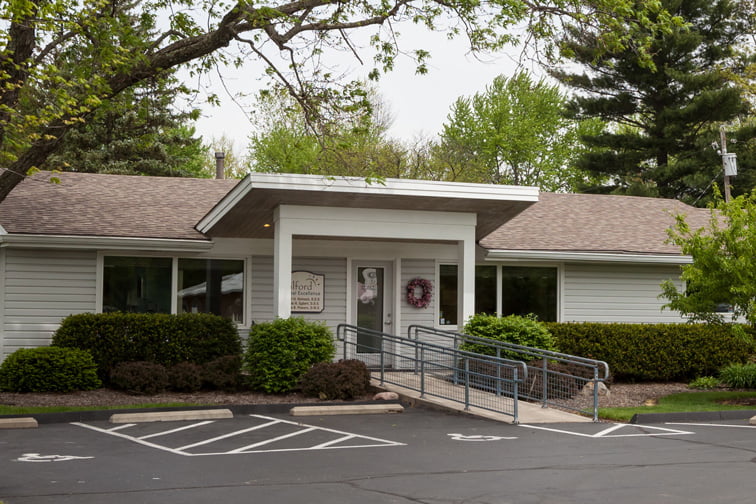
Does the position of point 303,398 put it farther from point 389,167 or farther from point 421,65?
point 389,167

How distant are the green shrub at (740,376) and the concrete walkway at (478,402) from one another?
219 inches

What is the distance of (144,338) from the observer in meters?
15.4

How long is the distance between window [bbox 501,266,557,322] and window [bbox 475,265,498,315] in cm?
25

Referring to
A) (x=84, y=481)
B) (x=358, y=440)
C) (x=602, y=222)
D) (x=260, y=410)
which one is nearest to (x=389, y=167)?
(x=602, y=222)

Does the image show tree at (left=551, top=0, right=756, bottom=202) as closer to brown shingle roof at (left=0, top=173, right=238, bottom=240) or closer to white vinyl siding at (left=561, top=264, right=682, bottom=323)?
white vinyl siding at (left=561, top=264, right=682, bottom=323)

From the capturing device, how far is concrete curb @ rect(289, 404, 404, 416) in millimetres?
12828

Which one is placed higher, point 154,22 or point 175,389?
point 154,22

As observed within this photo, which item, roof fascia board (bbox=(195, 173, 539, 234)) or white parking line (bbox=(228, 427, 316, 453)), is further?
roof fascia board (bbox=(195, 173, 539, 234))

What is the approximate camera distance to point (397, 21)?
1462 cm

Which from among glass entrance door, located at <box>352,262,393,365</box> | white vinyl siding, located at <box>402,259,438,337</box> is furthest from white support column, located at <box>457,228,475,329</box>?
glass entrance door, located at <box>352,262,393,365</box>

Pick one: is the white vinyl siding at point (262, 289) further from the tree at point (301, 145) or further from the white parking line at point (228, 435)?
the tree at point (301, 145)

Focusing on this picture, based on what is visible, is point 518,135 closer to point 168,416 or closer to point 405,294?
point 405,294

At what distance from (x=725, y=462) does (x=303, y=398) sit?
7.08 meters

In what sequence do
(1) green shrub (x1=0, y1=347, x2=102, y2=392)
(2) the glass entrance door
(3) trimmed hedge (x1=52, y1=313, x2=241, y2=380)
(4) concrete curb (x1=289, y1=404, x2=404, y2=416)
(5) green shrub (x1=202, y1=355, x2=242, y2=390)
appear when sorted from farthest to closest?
(2) the glass entrance door < (3) trimmed hedge (x1=52, y1=313, x2=241, y2=380) < (5) green shrub (x1=202, y1=355, x2=242, y2=390) < (1) green shrub (x1=0, y1=347, x2=102, y2=392) < (4) concrete curb (x1=289, y1=404, x2=404, y2=416)
